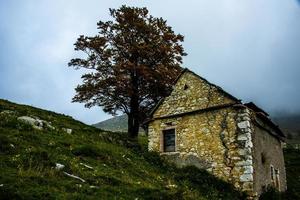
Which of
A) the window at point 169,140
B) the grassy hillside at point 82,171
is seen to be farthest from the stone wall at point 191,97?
the grassy hillside at point 82,171

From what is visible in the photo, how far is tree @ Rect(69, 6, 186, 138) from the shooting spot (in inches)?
1256

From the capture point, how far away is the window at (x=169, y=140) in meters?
24.0

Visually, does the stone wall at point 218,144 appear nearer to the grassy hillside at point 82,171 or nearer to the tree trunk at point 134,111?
the grassy hillside at point 82,171

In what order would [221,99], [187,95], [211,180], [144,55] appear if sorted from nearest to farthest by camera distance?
[211,180] < [221,99] < [187,95] < [144,55]

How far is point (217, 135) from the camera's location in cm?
2164

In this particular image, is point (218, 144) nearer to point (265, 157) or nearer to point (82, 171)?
point (265, 157)

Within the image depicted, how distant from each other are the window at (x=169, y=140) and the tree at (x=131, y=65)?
7441mm

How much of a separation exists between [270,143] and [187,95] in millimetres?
6253

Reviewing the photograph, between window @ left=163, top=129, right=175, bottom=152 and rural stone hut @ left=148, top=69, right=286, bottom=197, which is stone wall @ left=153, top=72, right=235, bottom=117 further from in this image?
window @ left=163, top=129, right=175, bottom=152

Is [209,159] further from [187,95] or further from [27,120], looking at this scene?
[27,120]

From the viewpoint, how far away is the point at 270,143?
79.4 feet

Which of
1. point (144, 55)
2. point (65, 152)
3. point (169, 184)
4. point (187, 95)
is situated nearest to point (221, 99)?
point (187, 95)

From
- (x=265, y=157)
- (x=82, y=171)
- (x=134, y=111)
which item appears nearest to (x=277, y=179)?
(x=265, y=157)

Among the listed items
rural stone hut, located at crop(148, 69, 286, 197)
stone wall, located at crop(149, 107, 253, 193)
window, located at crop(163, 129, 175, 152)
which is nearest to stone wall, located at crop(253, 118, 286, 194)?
rural stone hut, located at crop(148, 69, 286, 197)
